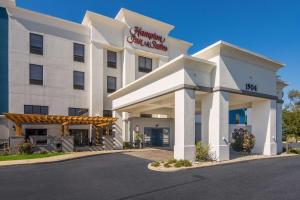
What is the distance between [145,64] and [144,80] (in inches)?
480

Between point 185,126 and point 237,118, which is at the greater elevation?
point 185,126

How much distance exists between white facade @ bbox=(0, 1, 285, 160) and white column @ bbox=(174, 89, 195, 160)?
65mm

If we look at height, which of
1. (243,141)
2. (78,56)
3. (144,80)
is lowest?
(243,141)

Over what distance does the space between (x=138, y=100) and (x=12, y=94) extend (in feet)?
43.0

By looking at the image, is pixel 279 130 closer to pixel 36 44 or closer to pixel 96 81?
pixel 96 81

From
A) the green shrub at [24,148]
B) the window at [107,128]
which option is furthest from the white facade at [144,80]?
the green shrub at [24,148]

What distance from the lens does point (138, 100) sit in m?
22.3

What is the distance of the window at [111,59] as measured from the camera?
99.0 feet

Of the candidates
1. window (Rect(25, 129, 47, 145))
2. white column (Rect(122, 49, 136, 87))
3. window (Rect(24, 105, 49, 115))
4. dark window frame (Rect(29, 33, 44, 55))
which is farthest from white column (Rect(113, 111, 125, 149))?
dark window frame (Rect(29, 33, 44, 55))

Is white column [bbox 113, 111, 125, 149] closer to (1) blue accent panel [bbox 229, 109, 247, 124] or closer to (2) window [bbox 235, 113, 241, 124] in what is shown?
(1) blue accent panel [bbox 229, 109, 247, 124]

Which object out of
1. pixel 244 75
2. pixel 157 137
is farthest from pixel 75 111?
pixel 244 75

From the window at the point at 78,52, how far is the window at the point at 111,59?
329cm

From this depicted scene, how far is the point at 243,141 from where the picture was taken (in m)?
21.3

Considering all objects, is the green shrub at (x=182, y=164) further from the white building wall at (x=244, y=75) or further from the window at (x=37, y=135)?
the window at (x=37, y=135)
